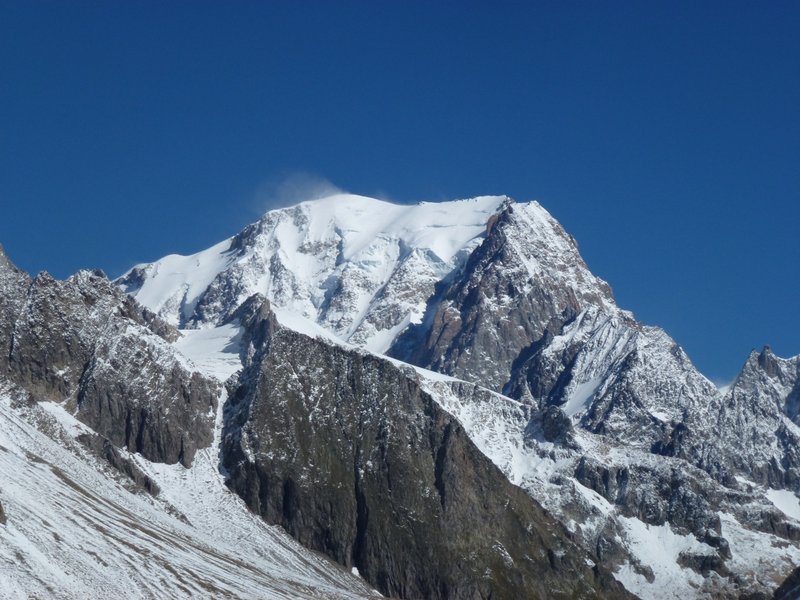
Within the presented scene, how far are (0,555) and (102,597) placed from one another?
14.4 meters

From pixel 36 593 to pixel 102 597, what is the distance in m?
12.3

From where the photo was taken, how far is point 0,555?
197m

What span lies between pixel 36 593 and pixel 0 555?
460 inches

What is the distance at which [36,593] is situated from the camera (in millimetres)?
188125

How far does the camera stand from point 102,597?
198m
